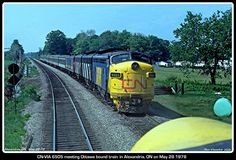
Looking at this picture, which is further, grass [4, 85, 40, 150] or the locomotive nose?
the locomotive nose

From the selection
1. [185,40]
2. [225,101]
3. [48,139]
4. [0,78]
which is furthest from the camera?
[185,40]

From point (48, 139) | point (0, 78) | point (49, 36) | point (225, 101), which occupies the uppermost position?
point (49, 36)

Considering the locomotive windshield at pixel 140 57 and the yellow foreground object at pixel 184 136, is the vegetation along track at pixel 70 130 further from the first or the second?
the yellow foreground object at pixel 184 136

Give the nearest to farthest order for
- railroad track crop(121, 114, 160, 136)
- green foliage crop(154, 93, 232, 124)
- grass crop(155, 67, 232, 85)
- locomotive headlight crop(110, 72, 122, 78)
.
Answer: railroad track crop(121, 114, 160, 136) → green foliage crop(154, 93, 232, 124) → locomotive headlight crop(110, 72, 122, 78) → grass crop(155, 67, 232, 85)

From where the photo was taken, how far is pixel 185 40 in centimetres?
1714

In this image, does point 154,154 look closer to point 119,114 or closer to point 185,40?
point 119,114

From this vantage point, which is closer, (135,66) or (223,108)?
(223,108)

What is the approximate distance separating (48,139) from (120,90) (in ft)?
10.8

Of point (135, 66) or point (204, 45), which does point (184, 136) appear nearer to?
point (135, 66)

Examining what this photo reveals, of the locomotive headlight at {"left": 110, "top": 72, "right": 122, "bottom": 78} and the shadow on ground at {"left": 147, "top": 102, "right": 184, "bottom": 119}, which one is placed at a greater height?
the locomotive headlight at {"left": 110, "top": 72, "right": 122, "bottom": 78}

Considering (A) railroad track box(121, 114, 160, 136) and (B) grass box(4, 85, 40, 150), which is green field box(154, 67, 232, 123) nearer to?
(A) railroad track box(121, 114, 160, 136)

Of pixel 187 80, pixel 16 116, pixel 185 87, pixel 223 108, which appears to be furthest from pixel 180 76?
pixel 223 108

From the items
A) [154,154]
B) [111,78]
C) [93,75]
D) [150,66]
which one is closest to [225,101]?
[154,154]

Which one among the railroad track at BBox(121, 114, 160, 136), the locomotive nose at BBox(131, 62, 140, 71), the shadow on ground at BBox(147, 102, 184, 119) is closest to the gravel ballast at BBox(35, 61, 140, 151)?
the railroad track at BBox(121, 114, 160, 136)
